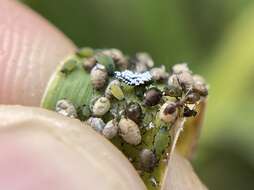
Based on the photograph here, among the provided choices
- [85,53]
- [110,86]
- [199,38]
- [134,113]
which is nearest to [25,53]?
[85,53]

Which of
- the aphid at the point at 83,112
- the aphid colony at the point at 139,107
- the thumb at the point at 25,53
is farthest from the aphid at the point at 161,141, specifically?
the thumb at the point at 25,53

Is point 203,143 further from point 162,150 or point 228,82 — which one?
point 162,150

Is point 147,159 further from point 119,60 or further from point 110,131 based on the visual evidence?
point 119,60

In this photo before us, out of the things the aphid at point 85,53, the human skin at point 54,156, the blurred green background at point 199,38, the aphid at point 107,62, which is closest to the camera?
the human skin at point 54,156

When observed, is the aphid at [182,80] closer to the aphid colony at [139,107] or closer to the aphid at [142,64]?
the aphid colony at [139,107]

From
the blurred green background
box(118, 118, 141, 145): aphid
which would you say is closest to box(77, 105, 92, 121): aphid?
box(118, 118, 141, 145): aphid
